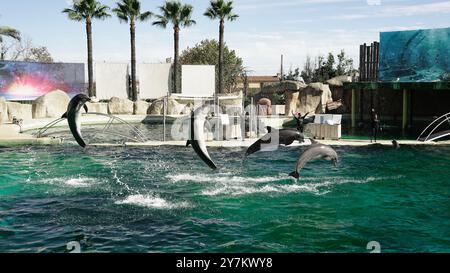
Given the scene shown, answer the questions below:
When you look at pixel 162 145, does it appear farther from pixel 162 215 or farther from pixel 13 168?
pixel 162 215

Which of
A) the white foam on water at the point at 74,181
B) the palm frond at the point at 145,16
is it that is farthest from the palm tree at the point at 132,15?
the white foam on water at the point at 74,181

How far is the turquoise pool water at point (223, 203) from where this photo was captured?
9164mm

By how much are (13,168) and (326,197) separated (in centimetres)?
1064

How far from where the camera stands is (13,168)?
17203 mm

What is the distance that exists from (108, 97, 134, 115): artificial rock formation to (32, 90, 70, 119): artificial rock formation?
4.48 metres

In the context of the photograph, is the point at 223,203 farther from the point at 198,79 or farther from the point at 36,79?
the point at 36,79

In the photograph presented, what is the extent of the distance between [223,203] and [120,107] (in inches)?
1155

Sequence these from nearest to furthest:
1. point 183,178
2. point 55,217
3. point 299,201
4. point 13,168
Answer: point 55,217, point 299,201, point 183,178, point 13,168

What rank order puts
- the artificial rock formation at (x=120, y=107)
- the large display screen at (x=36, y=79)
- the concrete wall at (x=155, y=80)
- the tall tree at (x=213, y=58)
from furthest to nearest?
the tall tree at (x=213, y=58), the concrete wall at (x=155, y=80), the large display screen at (x=36, y=79), the artificial rock formation at (x=120, y=107)

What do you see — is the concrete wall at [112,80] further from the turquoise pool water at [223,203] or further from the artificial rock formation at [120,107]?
the turquoise pool water at [223,203]

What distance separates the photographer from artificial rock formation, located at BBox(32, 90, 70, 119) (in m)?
34.8

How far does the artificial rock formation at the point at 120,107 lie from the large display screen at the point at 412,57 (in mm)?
19560
